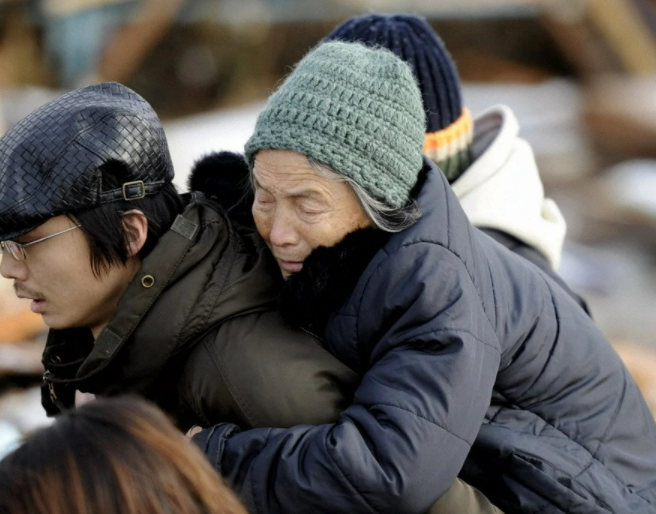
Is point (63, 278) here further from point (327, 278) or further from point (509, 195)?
point (509, 195)

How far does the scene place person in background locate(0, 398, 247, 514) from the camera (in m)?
1.18

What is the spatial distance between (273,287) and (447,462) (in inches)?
23.7

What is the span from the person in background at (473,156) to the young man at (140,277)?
0.94m

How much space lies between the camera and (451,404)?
1725mm

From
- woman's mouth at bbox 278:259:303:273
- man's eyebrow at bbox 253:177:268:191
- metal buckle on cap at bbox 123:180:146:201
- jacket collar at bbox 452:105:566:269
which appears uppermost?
metal buckle on cap at bbox 123:180:146:201

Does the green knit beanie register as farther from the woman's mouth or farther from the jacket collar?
the jacket collar

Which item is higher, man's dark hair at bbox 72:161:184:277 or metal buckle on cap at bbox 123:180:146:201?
metal buckle on cap at bbox 123:180:146:201

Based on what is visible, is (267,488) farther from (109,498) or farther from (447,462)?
(109,498)

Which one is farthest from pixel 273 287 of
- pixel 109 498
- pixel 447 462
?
pixel 109 498

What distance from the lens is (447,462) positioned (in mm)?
1730

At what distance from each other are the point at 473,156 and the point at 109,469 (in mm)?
1970

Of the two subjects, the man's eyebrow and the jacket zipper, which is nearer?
the man's eyebrow

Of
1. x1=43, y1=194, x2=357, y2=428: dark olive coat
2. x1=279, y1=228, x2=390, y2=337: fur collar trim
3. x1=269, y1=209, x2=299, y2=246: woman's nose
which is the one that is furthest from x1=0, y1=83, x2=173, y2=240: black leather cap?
x1=279, y1=228, x2=390, y2=337: fur collar trim

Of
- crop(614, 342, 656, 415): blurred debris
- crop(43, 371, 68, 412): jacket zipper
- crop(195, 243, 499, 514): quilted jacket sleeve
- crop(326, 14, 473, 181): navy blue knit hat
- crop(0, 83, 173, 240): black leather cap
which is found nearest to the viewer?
crop(195, 243, 499, 514): quilted jacket sleeve
